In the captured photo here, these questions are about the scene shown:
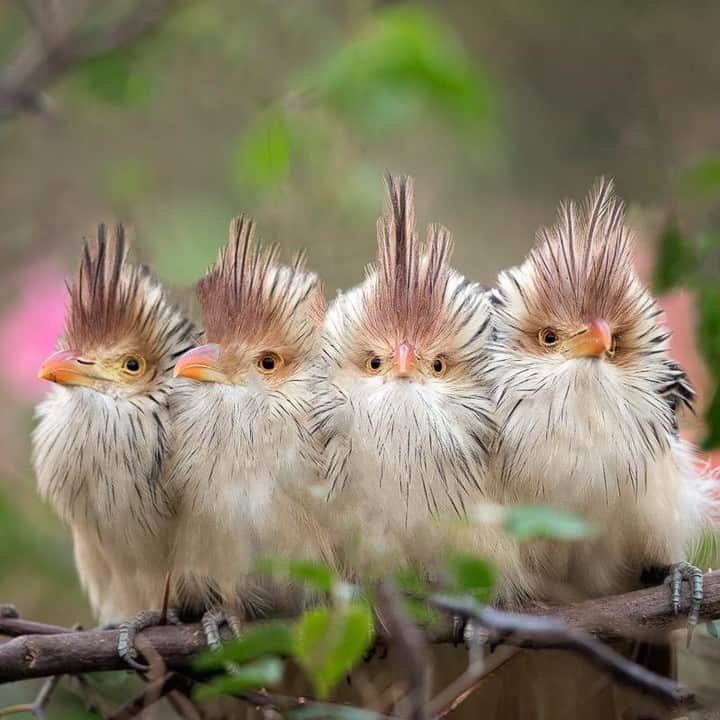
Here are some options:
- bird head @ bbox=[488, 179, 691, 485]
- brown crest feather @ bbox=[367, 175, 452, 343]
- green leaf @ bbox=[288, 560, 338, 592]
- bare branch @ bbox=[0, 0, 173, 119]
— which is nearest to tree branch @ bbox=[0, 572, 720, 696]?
bird head @ bbox=[488, 179, 691, 485]

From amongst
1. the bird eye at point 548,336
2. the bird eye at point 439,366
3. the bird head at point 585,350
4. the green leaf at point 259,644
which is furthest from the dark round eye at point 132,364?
the green leaf at point 259,644

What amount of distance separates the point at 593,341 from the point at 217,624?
975mm

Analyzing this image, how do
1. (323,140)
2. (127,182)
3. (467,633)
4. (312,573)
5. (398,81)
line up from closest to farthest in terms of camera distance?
(312,573) → (467,633) → (398,81) → (323,140) → (127,182)

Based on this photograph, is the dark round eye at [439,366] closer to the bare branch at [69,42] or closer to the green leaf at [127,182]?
the green leaf at [127,182]

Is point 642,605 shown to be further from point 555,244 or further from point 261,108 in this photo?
point 261,108

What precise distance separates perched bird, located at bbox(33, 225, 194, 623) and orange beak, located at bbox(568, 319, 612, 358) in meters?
0.89

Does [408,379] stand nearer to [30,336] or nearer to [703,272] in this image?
[703,272]

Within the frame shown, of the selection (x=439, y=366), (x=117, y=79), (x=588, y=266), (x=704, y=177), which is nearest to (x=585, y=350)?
(x=588, y=266)

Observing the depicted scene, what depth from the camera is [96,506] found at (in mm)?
2988

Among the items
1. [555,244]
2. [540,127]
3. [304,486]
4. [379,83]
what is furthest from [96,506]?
[540,127]

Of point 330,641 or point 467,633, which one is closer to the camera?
point 330,641

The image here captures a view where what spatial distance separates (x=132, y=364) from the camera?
3.06 metres

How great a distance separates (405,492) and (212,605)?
0.52 metres

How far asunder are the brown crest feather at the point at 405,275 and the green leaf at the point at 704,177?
0.62 m
